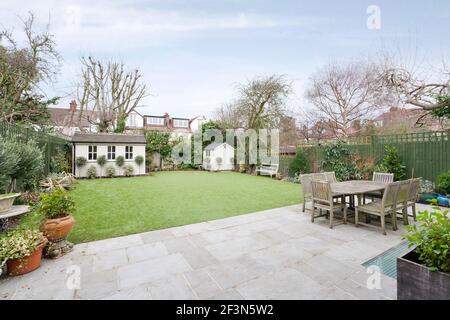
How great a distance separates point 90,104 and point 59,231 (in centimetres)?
1817

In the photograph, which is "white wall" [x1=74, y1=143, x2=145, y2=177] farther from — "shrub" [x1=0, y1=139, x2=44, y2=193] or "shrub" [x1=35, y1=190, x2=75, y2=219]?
"shrub" [x1=35, y1=190, x2=75, y2=219]

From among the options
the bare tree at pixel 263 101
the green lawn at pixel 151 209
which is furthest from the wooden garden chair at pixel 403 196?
the bare tree at pixel 263 101

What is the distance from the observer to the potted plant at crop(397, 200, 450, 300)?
59.0 inches

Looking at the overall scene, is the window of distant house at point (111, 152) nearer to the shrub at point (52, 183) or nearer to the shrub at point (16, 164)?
the shrub at point (52, 183)

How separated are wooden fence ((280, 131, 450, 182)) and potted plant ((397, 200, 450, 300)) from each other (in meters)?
6.93

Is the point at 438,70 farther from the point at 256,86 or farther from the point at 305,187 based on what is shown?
the point at 256,86

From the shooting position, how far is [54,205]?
3.13 metres

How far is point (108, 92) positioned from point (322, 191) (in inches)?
739

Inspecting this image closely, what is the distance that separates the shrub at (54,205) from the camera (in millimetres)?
3096

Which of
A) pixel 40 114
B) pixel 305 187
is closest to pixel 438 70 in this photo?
pixel 305 187

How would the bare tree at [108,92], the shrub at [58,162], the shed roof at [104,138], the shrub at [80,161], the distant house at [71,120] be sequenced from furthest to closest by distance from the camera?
the distant house at [71,120] → the bare tree at [108,92] → the shed roof at [104,138] → the shrub at [80,161] → the shrub at [58,162]

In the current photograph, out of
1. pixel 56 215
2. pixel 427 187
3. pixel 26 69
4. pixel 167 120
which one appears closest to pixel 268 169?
pixel 427 187

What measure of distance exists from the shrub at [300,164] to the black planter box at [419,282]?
9.78 m

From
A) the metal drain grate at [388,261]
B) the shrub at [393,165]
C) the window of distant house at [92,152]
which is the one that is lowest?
the metal drain grate at [388,261]
